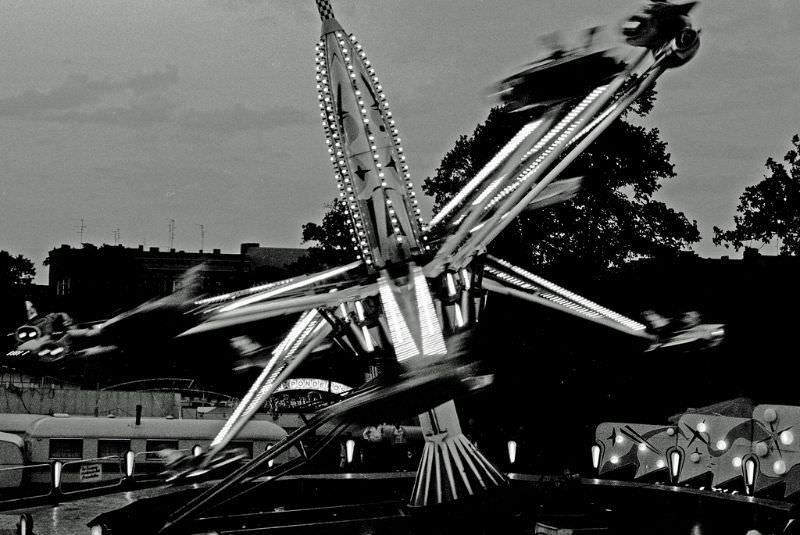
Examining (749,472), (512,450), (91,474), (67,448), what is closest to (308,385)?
(67,448)

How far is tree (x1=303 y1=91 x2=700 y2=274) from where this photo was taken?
40.2 meters

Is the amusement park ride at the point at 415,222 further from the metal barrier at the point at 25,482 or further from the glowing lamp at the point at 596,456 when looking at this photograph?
the metal barrier at the point at 25,482

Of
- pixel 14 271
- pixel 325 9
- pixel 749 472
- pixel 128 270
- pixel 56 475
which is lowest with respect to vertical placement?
→ pixel 749 472

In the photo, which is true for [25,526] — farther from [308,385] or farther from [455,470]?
[308,385]

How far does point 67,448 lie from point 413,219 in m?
16.2

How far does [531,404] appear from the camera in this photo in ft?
117

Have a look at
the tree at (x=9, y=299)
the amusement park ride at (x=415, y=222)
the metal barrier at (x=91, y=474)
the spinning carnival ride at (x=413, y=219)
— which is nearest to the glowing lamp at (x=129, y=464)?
the metal barrier at (x=91, y=474)

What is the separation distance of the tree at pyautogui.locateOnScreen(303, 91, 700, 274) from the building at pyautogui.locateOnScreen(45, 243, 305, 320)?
9.66 metres

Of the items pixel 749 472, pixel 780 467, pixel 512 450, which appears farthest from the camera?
pixel 512 450

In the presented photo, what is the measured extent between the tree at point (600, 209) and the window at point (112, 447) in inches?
598

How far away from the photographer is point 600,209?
41062 millimetres

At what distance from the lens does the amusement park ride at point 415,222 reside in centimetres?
1758

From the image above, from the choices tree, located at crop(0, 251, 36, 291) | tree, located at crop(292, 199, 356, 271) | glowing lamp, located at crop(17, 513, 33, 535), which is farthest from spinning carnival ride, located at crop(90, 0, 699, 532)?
tree, located at crop(0, 251, 36, 291)

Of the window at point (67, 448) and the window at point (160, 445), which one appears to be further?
the window at point (160, 445)
